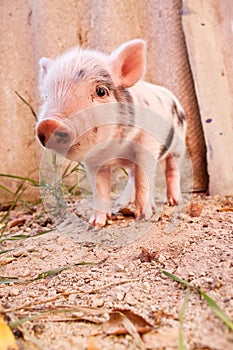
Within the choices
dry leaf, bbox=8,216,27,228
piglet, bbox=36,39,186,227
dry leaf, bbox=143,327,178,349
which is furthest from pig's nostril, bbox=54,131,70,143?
dry leaf, bbox=8,216,27,228

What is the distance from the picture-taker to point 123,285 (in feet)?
3.70

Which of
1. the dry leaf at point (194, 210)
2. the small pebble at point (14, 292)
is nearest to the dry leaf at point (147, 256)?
the small pebble at point (14, 292)

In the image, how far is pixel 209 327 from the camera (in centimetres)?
84

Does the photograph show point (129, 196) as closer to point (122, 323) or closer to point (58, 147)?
point (58, 147)

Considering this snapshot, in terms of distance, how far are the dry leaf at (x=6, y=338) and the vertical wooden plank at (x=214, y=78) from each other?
1836 mm

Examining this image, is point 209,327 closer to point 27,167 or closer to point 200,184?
point 200,184

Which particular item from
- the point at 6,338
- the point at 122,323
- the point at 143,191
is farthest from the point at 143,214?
the point at 6,338

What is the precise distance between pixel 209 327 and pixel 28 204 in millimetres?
1853

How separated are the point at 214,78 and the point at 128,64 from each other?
989 mm

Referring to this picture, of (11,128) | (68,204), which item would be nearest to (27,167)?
(11,128)

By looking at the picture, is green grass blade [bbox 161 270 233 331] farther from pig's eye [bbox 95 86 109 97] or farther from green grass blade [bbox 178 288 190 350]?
pig's eye [bbox 95 86 109 97]

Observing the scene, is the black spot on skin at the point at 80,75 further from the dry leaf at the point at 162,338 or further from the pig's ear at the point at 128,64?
the dry leaf at the point at 162,338

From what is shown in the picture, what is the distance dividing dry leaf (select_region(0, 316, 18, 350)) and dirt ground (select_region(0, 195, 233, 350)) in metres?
0.03

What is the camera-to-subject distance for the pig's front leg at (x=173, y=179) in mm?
2133
